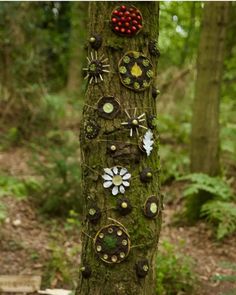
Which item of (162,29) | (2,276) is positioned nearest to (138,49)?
(2,276)

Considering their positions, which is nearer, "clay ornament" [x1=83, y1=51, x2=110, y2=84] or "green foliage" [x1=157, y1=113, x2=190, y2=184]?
"clay ornament" [x1=83, y1=51, x2=110, y2=84]

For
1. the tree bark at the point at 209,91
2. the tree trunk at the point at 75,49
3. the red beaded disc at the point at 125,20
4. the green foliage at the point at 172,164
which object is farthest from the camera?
the tree trunk at the point at 75,49

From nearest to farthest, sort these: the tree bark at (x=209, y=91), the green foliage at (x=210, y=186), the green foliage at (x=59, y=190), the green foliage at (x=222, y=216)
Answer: the green foliage at (x=222, y=216) < the green foliage at (x=210, y=186) < the green foliage at (x=59, y=190) < the tree bark at (x=209, y=91)

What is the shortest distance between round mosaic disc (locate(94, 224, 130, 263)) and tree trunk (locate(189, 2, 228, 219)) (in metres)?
3.32

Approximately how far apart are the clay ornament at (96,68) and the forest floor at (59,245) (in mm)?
2297

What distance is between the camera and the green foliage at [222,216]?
511 cm

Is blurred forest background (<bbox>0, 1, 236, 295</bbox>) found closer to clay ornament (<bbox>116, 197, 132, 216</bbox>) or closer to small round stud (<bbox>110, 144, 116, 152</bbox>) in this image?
small round stud (<bbox>110, 144, 116, 152</bbox>)

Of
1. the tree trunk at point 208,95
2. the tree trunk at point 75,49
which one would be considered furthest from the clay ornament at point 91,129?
the tree trunk at point 75,49

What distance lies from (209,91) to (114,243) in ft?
12.6

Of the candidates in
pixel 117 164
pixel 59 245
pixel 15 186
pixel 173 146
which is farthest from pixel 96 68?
pixel 173 146

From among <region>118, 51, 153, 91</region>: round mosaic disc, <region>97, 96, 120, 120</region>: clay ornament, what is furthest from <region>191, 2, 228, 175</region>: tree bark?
<region>97, 96, 120, 120</region>: clay ornament

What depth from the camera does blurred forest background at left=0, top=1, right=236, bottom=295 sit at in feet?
14.5

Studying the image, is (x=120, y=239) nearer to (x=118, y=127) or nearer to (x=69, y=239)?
(x=118, y=127)

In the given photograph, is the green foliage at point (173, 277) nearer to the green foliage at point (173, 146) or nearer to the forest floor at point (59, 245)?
the forest floor at point (59, 245)
